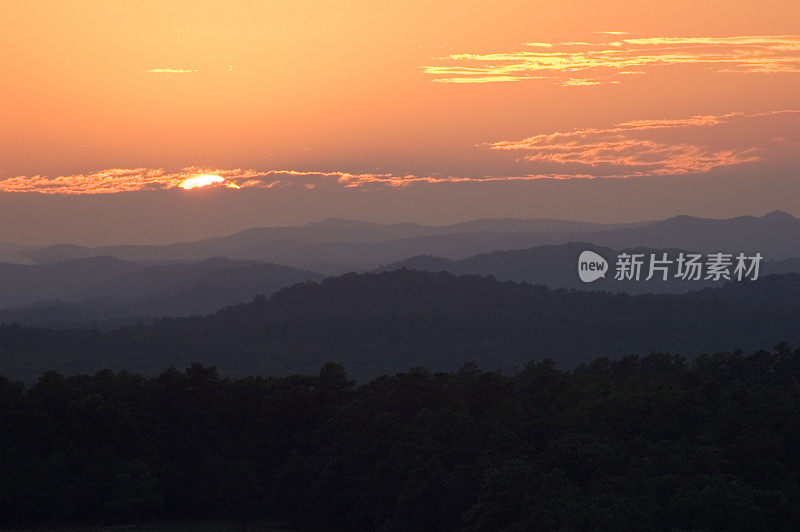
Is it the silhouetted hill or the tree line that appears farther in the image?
the silhouetted hill

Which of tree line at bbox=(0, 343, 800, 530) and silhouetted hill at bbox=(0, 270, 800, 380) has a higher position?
tree line at bbox=(0, 343, 800, 530)

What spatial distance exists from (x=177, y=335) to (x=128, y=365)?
32730 mm

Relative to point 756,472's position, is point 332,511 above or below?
below

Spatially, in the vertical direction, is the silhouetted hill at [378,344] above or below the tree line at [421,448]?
below

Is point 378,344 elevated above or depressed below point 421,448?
below

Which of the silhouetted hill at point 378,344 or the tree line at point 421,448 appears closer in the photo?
the tree line at point 421,448

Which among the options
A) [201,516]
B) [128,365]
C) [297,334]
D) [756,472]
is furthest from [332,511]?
[297,334]

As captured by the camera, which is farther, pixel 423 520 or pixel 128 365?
pixel 128 365

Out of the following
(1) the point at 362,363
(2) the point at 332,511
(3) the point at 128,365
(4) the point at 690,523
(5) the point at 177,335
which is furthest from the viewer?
(5) the point at 177,335

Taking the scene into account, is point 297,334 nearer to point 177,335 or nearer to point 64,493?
point 177,335

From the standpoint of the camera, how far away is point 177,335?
193000 mm

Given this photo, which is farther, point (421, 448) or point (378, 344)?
point (378, 344)

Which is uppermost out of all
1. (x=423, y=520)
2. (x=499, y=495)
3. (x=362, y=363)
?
(x=499, y=495)

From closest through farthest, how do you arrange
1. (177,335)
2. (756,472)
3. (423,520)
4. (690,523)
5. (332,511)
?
(690,523) → (756,472) → (423,520) → (332,511) → (177,335)
